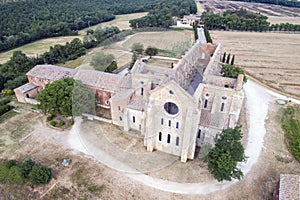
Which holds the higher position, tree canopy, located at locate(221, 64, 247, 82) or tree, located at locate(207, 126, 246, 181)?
tree canopy, located at locate(221, 64, 247, 82)

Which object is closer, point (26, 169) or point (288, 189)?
point (288, 189)

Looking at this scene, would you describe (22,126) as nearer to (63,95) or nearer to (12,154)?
(12,154)

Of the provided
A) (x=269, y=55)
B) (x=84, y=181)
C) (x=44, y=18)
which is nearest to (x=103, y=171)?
(x=84, y=181)

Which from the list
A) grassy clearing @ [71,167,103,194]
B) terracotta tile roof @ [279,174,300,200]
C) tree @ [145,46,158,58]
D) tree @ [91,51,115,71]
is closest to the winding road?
grassy clearing @ [71,167,103,194]

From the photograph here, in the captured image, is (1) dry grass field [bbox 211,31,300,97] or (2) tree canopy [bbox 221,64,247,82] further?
(1) dry grass field [bbox 211,31,300,97]

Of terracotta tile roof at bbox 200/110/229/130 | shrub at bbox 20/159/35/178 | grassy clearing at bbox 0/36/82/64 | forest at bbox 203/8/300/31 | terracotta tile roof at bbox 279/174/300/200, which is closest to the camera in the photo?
terracotta tile roof at bbox 279/174/300/200

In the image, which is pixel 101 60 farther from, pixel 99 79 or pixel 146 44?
pixel 146 44

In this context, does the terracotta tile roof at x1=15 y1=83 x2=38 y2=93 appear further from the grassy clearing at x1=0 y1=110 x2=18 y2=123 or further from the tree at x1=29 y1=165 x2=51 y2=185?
the tree at x1=29 y1=165 x2=51 y2=185
